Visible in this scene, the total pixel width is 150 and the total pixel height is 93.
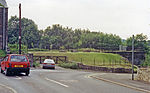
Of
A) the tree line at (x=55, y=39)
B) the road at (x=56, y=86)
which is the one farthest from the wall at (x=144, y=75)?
the tree line at (x=55, y=39)

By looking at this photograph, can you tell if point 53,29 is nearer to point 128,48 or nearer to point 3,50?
point 128,48

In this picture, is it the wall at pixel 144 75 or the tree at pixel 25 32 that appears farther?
the tree at pixel 25 32

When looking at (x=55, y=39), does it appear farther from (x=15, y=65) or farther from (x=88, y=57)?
(x=15, y=65)

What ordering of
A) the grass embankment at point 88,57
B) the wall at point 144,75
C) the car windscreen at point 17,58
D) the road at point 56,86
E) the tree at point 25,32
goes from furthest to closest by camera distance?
the tree at point 25,32 → the grass embankment at point 88,57 → the car windscreen at point 17,58 → the wall at point 144,75 → the road at point 56,86

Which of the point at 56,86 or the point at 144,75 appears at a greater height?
the point at 144,75

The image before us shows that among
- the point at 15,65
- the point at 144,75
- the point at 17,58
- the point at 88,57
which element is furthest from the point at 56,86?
the point at 88,57

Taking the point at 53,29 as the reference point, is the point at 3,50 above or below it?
below

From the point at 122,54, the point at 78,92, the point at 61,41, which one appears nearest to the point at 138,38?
the point at 122,54

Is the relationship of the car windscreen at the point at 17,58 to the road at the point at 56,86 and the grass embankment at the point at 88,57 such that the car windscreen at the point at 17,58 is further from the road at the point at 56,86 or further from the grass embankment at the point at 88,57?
the grass embankment at the point at 88,57

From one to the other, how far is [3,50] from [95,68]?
606 inches

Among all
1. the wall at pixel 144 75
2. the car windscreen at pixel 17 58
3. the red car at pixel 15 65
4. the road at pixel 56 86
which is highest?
the car windscreen at pixel 17 58

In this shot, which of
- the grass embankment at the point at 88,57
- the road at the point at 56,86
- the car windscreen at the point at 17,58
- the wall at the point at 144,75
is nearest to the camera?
the road at the point at 56,86

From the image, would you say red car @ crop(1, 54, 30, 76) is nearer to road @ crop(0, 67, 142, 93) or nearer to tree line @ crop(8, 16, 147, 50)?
road @ crop(0, 67, 142, 93)

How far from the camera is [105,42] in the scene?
328 ft
